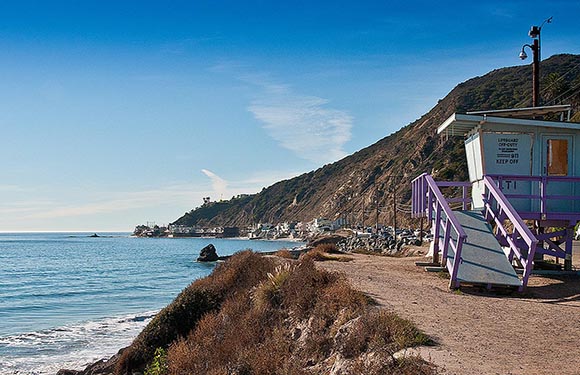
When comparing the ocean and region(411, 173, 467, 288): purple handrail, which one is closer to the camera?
region(411, 173, 467, 288): purple handrail

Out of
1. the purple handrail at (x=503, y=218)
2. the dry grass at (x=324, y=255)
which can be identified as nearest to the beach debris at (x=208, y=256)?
the dry grass at (x=324, y=255)

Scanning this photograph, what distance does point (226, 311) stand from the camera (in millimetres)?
15469

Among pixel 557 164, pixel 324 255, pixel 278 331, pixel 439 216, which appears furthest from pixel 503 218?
pixel 324 255

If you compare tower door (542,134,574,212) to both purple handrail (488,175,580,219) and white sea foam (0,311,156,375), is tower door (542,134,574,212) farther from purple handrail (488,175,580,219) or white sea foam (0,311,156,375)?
white sea foam (0,311,156,375)

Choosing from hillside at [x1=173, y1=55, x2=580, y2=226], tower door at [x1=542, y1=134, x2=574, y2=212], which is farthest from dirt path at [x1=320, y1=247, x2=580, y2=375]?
hillside at [x1=173, y1=55, x2=580, y2=226]

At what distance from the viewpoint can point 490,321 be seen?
36.5 feet

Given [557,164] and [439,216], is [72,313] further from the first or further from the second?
[557,164]

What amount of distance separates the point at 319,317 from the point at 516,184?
10.2 metres

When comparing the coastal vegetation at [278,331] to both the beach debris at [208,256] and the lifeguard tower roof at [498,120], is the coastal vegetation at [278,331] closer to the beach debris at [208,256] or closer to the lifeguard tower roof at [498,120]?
the lifeguard tower roof at [498,120]

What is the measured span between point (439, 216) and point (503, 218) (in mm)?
1854

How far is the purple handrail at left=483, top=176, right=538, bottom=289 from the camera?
50.7ft

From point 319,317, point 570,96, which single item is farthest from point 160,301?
point 570,96

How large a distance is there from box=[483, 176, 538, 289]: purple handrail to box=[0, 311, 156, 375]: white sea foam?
12662 mm

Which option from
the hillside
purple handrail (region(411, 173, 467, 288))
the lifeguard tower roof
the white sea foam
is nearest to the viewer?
purple handrail (region(411, 173, 467, 288))
